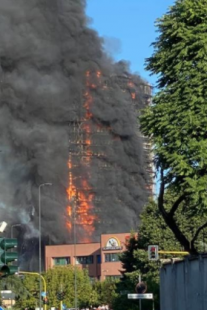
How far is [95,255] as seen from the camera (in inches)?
5044

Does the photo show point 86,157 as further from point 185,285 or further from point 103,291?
point 185,285

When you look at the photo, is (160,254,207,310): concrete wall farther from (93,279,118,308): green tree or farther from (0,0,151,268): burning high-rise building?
(0,0,151,268): burning high-rise building

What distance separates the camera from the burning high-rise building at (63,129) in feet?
492

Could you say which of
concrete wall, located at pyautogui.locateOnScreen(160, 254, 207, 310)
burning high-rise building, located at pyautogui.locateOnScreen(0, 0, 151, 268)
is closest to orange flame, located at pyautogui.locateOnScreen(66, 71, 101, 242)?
burning high-rise building, located at pyautogui.locateOnScreen(0, 0, 151, 268)

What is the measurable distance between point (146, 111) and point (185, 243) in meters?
5.62

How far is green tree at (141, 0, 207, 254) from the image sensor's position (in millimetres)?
29031

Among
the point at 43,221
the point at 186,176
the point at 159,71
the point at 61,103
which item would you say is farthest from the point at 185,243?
the point at 61,103

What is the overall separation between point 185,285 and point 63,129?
5197 inches

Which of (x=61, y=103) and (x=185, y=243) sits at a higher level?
(x=61, y=103)

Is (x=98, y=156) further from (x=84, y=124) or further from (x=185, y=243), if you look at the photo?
(x=185, y=243)

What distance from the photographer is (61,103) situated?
154875 millimetres

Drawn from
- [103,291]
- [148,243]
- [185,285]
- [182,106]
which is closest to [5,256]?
[185,285]

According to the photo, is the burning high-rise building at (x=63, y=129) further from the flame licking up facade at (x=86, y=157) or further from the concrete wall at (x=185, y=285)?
the concrete wall at (x=185, y=285)

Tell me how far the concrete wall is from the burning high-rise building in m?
117
